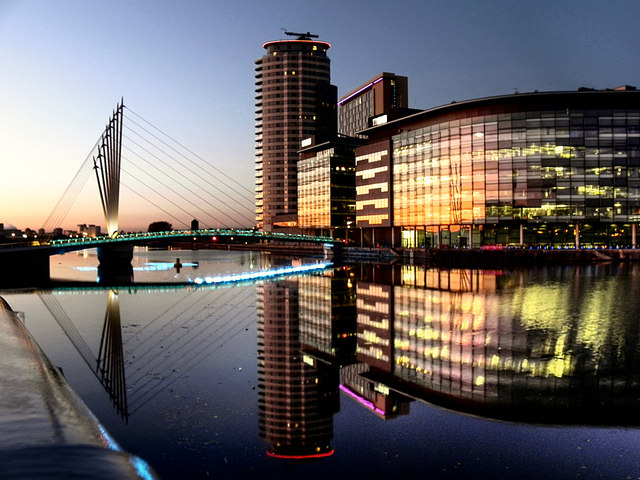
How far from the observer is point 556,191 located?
10769 centimetres

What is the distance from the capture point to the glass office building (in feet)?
348

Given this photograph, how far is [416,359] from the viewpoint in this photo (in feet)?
64.0

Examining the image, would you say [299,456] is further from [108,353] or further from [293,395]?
[108,353]

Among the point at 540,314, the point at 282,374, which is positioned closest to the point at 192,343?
the point at 282,374

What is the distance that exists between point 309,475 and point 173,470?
8.59 ft

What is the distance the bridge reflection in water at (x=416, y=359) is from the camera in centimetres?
1384

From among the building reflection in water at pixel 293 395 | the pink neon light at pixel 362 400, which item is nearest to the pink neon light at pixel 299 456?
the building reflection in water at pixel 293 395

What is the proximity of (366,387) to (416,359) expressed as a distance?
4.16 metres

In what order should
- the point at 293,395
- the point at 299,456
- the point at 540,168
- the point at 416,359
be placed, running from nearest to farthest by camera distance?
the point at 299,456
the point at 293,395
the point at 416,359
the point at 540,168

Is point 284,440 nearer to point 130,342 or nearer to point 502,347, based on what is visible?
point 502,347

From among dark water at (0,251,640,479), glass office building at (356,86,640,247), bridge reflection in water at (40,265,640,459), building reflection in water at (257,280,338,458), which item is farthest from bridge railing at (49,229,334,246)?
building reflection in water at (257,280,338,458)

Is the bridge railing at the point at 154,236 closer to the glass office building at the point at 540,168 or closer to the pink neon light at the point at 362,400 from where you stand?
the glass office building at the point at 540,168

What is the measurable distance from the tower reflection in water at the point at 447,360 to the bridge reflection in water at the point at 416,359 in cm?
5

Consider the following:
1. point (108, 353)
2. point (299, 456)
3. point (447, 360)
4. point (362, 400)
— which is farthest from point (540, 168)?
point (299, 456)
